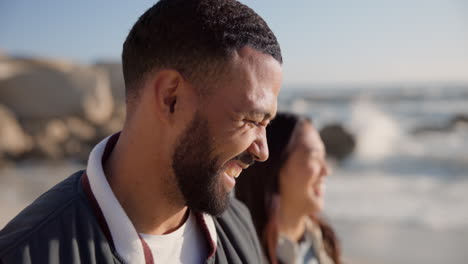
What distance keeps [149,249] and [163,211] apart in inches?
6.0

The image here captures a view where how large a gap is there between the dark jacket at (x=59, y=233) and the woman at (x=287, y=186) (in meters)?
A: 1.54

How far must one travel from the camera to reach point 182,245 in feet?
5.68

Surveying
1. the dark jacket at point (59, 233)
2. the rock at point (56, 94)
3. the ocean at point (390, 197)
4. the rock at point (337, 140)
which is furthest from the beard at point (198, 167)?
the rock at point (56, 94)

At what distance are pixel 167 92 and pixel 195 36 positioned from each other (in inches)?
8.2

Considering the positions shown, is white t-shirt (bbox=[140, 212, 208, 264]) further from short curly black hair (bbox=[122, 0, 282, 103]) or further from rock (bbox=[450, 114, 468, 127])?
rock (bbox=[450, 114, 468, 127])

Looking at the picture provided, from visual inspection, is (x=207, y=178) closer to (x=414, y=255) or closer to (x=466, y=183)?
(x=414, y=255)

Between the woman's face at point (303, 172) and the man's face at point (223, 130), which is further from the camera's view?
the woman's face at point (303, 172)

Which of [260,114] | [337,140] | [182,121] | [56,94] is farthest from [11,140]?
[260,114]

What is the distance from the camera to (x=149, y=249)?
1573mm

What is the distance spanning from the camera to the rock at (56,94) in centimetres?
1603

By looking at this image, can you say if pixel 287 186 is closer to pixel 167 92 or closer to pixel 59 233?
pixel 167 92

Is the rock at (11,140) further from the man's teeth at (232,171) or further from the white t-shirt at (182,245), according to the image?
the man's teeth at (232,171)

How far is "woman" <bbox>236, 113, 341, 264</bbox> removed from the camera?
10.0ft

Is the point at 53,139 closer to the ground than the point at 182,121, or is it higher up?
closer to the ground
